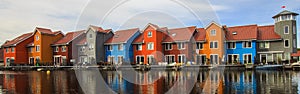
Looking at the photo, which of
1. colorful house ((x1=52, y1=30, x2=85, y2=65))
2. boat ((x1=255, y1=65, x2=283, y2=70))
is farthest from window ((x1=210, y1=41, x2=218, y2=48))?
colorful house ((x1=52, y1=30, x2=85, y2=65))

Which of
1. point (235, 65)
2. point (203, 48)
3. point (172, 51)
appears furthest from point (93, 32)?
point (235, 65)

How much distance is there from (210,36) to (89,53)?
2368 cm

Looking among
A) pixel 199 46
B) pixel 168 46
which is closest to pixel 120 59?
pixel 168 46

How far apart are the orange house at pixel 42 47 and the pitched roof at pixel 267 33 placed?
40.2m

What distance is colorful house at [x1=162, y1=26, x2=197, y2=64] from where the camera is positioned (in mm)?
44344

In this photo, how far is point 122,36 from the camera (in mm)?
51625

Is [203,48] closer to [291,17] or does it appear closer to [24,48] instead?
[291,17]

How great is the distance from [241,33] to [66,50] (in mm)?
34034

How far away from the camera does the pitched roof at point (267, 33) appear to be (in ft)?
132

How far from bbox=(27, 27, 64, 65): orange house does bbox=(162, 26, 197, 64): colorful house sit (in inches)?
977

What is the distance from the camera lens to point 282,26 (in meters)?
40.0

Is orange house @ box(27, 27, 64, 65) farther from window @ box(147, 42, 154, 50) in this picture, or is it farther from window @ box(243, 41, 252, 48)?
window @ box(243, 41, 252, 48)

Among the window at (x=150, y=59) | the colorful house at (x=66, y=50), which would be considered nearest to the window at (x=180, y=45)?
the window at (x=150, y=59)

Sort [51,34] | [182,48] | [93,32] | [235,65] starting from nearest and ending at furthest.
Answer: [235,65], [182,48], [93,32], [51,34]
